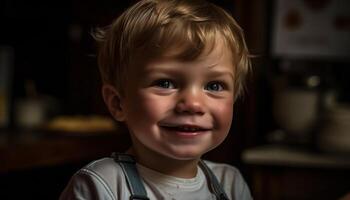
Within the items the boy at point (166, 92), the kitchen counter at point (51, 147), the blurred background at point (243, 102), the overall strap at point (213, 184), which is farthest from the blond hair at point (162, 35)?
the kitchen counter at point (51, 147)

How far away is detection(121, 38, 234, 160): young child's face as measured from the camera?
19.8 inches

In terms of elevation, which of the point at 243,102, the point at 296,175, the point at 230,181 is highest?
the point at 230,181

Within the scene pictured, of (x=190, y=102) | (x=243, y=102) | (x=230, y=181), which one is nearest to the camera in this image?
(x=190, y=102)

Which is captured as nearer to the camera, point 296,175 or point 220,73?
point 220,73

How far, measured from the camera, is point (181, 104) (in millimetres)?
500

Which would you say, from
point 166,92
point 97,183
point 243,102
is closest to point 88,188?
point 97,183

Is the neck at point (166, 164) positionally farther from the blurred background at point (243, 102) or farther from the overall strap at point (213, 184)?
the blurred background at point (243, 102)

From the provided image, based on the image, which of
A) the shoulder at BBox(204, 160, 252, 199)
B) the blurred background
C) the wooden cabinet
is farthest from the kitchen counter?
the shoulder at BBox(204, 160, 252, 199)

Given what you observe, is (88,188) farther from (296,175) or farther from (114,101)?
(296,175)

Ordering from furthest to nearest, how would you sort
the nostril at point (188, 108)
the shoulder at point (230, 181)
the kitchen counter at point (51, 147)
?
the kitchen counter at point (51, 147), the shoulder at point (230, 181), the nostril at point (188, 108)

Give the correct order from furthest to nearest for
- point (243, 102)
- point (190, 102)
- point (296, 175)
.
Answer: point (296, 175)
point (243, 102)
point (190, 102)

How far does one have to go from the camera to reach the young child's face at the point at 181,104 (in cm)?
50

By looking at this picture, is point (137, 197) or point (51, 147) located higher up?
point (137, 197)

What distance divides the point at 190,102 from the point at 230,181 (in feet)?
0.49
